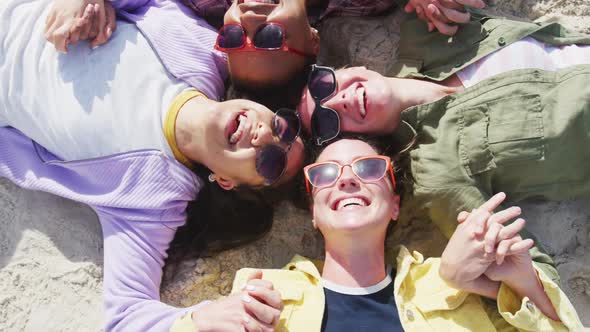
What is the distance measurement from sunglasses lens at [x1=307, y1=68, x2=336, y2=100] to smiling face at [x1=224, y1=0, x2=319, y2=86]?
0.11m

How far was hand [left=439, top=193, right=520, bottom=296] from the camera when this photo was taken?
7.51ft

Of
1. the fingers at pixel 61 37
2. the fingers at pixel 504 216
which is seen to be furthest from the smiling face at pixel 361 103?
the fingers at pixel 61 37

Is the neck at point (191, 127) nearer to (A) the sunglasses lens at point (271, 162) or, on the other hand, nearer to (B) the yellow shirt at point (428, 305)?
(A) the sunglasses lens at point (271, 162)

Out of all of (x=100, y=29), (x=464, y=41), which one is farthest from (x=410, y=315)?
(x=100, y=29)

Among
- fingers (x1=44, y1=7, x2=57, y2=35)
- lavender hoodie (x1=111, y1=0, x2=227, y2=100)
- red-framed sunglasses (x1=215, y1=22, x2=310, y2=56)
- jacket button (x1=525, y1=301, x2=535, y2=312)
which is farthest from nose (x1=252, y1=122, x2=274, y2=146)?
jacket button (x1=525, y1=301, x2=535, y2=312)

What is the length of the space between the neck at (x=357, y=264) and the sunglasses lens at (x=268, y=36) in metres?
1.02

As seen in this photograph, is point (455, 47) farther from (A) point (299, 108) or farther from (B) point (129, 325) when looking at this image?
(B) point (129, 325)

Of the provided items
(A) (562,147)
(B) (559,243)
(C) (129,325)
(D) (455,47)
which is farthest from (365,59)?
(C) (129,325)

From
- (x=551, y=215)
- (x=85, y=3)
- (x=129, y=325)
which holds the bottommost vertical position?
(x=129, y=325)

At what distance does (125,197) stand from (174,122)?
0.45 metres

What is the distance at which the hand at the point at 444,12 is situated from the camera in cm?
283

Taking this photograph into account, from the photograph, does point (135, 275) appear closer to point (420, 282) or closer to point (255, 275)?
point (255, 275)

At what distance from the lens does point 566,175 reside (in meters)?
2.63

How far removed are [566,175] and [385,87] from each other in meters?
0.98
